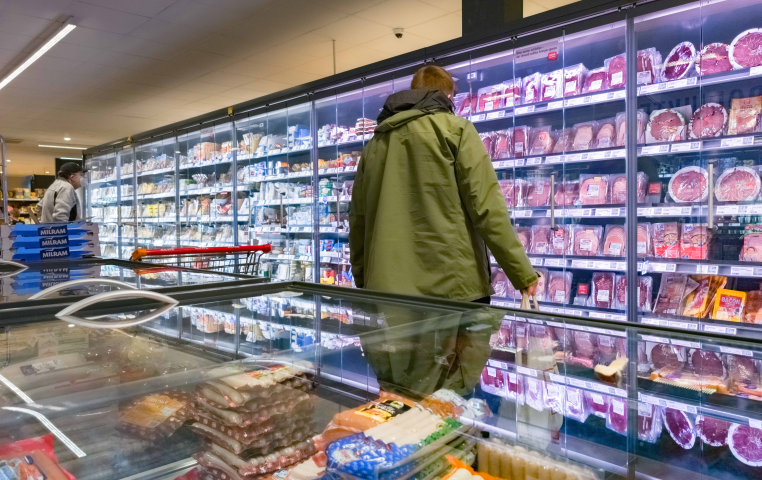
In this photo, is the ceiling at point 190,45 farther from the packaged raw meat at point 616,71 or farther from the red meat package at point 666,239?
the red meat package at point 666,239

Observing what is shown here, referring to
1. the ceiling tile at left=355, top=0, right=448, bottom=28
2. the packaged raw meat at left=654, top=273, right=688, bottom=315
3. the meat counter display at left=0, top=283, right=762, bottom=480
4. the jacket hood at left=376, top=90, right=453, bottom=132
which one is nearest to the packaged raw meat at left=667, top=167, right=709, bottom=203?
the packaged raw meat at left=654, top=273, right=688, bottom=315

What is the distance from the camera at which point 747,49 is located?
284 cm

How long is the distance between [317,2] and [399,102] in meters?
3.45

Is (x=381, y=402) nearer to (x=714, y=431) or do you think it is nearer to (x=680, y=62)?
(x=714, y=431)

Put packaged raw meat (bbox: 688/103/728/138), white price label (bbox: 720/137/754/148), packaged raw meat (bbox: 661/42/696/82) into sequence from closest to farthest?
1. white price label (bbox: 720/137/754/148)
2. packaged raw meat (bbox: 688/103/728/138)
3. packaged raw meat (bbox: 661/42/696/82)

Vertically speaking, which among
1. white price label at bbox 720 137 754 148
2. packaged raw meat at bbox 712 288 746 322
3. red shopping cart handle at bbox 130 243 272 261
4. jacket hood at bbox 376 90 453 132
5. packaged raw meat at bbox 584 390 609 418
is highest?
jacket hood at bbox 376 90 453 132

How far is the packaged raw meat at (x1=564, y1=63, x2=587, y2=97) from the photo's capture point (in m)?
3.41

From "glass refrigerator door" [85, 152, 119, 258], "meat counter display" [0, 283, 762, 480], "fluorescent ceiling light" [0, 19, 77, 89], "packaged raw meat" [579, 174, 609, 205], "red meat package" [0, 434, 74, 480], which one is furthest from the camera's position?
"glass refrigerator door" [85, 152, 119, 258]

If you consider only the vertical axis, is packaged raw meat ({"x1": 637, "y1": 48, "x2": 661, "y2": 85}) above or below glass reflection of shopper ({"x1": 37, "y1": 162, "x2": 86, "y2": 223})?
above

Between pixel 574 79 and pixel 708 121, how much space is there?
842 millimetres

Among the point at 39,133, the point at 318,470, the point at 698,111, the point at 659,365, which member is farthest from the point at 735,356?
the point at 39,133

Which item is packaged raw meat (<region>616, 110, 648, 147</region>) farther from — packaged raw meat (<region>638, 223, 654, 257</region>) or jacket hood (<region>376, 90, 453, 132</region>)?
jacket hood (<region>376, 90, 453, 132</region>)

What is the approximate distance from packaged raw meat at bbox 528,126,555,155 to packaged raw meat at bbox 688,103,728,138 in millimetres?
849

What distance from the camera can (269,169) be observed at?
582 cm
